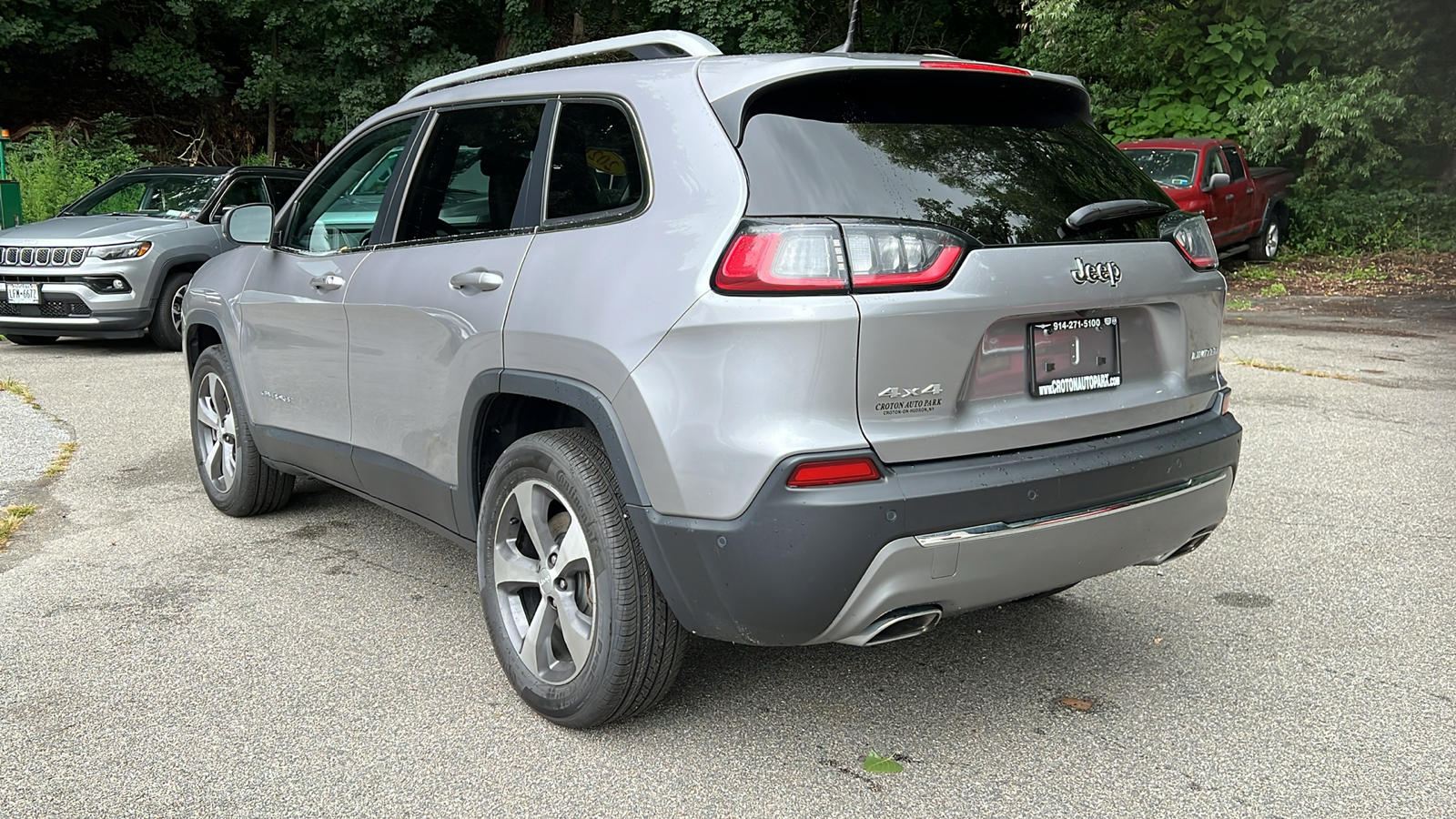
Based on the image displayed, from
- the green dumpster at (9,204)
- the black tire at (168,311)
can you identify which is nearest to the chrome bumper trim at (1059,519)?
the black tire at (168,311)

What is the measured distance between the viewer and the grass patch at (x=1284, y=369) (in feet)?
29.6

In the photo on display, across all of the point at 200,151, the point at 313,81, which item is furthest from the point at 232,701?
the point at 200,151

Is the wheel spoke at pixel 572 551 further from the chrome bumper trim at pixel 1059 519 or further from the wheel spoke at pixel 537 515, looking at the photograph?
the chrome bumper trim at pixel 1059 519

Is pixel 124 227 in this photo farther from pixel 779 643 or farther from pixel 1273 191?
pixel 1273 191

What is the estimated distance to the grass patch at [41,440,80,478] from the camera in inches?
245

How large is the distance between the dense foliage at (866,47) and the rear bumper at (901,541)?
1710 centimetres

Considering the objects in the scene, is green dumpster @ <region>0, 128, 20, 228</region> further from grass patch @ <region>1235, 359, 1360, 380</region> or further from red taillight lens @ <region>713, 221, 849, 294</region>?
red taillight lens @ <region>713, 221, 849, 294</region>

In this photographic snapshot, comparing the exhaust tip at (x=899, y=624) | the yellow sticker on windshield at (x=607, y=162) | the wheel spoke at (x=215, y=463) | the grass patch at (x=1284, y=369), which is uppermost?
the yellow sticker on windshield at (x=607, y=162)

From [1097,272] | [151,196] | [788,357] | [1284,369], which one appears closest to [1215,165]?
[1284,369]

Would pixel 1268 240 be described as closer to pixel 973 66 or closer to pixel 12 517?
pixel 973 66

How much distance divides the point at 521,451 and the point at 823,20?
2526cm

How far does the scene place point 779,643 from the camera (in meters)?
2.81

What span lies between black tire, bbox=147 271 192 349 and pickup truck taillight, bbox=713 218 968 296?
9.67 m

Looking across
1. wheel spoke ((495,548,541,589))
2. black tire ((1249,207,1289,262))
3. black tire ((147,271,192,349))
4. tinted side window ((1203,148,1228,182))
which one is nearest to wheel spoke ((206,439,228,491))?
wheel spoke ((495,548,541,589))
